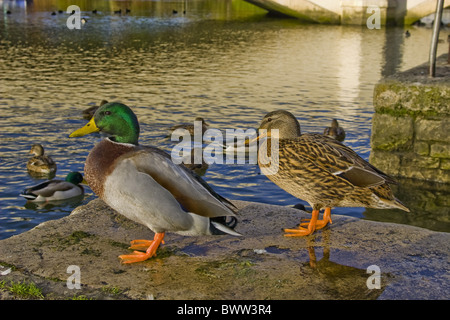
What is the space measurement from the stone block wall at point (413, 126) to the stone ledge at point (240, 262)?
3.93m

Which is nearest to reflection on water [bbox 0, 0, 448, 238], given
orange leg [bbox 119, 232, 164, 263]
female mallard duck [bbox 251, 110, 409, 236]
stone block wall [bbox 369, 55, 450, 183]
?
stone block wall [bbox 369, 55, 450, 183]

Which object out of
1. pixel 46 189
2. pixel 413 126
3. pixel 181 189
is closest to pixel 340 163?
pixel 181 189

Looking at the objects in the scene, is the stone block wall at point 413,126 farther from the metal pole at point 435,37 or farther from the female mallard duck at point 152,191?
the female mallard duck at point 152,191

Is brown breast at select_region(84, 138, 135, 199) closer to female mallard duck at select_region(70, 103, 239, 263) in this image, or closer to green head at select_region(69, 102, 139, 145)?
female mallard duck at select_region(70, 103, 239, 263)

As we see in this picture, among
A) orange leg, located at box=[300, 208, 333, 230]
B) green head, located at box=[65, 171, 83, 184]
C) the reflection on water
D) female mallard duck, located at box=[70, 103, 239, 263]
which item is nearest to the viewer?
female mallard duck, located at box=[70, 103, 239, 263]

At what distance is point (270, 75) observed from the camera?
20.2 m

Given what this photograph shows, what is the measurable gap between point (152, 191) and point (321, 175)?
1.44m

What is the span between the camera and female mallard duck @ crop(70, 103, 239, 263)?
13.4 feet

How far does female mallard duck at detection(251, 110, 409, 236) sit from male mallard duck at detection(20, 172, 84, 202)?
494 cm

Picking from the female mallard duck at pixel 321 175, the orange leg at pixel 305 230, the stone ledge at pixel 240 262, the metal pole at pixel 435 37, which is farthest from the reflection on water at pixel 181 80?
the orange leg at pixel 305 230

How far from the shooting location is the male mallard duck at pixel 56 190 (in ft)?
29.4

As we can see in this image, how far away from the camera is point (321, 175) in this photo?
4.81 metres

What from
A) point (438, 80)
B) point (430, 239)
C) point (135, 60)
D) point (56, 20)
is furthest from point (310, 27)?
point (430, 239)

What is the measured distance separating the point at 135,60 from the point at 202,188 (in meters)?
19.7
